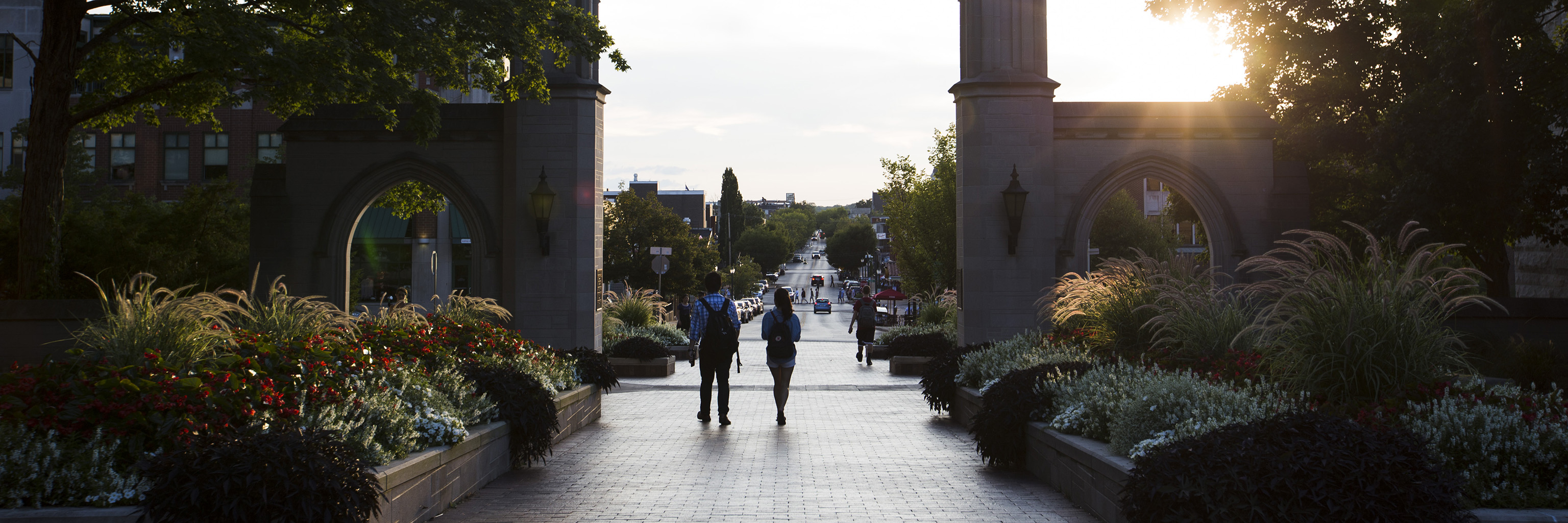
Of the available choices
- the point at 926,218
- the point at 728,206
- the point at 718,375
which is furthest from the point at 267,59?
the point at 728,206

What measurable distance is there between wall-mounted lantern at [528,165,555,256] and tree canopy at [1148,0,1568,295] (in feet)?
46.4

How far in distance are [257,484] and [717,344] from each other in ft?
22.1

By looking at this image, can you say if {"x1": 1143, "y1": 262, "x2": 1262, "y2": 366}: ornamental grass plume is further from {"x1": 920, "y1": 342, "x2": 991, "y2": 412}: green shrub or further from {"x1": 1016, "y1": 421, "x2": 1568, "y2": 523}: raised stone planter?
{"x1": 920, "y1": 342, "x2": 991, "y2": 412}: green shrub

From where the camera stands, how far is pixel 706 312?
1181cm

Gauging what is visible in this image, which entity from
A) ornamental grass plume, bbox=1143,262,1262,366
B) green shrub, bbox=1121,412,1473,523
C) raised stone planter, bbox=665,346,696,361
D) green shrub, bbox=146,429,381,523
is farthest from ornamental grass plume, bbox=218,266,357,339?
raised stone planter, bbox=665,346,696,361

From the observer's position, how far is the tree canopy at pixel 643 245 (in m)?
50.9

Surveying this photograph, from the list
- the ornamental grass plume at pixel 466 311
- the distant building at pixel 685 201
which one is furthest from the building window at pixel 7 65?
the distant building at pixel 685 201

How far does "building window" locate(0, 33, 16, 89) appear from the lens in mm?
40125

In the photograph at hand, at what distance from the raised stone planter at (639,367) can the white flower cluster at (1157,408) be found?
11369 millimetres

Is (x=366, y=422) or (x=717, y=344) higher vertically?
(x=717, y=344)

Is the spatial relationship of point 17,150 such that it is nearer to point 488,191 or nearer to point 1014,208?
point 488,191

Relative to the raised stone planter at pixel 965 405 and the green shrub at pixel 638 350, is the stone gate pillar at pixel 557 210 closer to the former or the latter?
the green shrub at pixel 638 350

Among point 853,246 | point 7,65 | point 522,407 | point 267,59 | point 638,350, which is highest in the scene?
point 7,65

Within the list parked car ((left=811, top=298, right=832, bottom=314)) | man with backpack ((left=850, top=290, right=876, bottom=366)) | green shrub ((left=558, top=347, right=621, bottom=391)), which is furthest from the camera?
parked car ((left=811, top=298, right=832, bottom=314))
